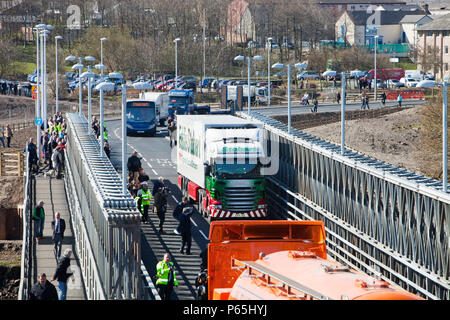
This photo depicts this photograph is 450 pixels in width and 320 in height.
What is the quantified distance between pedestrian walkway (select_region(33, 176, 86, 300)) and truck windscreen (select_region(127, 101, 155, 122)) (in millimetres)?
19068

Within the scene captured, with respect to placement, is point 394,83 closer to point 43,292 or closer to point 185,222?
point 185,222

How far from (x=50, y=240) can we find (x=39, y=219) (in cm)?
99

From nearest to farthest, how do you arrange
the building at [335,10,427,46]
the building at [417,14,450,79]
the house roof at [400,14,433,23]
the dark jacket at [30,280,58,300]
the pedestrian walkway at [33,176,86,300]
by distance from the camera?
the dark jacket at [30,280,58,300] < the pedestrian walkway at [33,176,86,300] < the building at [417,14,450,79] < the house roof at [400,14,433,23] < the building at [335,10,427,46]

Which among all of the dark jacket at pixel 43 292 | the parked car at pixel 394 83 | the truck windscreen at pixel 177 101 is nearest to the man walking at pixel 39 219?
the dark jacket at pixel 43 292

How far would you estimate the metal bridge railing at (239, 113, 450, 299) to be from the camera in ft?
59.8

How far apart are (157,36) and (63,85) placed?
3140cm

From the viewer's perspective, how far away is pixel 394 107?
251 feet

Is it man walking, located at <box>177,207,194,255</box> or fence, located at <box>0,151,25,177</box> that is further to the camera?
fence, located at <box>0,151,25,177</box>

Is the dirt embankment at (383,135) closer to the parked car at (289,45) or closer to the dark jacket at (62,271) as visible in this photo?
the dark jacket at (62,271)

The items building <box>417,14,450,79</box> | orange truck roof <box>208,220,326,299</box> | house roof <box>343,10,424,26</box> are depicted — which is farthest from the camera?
house roof <box>343,10,424,26</box>

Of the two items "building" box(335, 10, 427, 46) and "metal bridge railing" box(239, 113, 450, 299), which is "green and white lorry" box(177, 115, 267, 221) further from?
"building" box(335, 10, 427, 46)

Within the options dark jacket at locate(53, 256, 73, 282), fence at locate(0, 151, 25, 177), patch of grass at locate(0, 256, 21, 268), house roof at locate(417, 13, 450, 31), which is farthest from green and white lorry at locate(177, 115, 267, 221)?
house roof at locate(417, 13, 450, 31)
